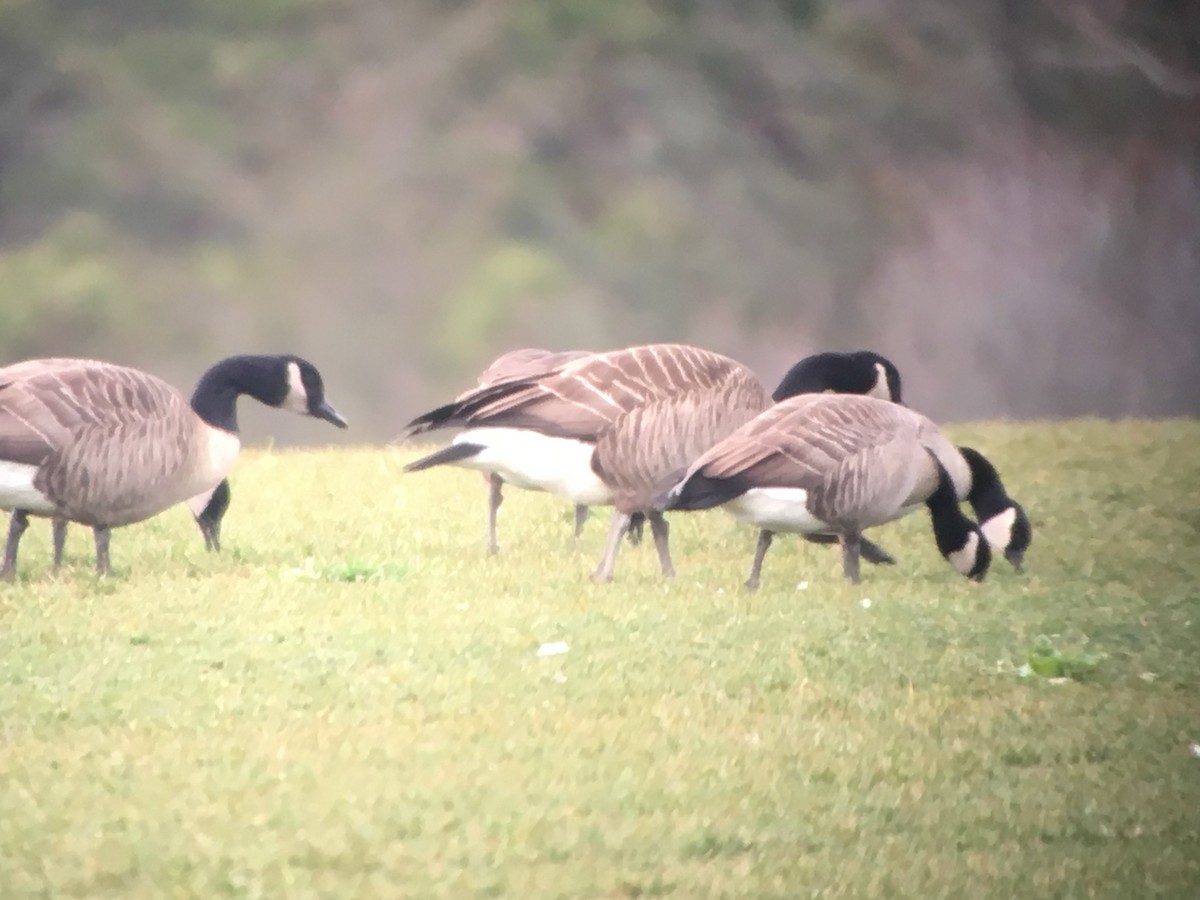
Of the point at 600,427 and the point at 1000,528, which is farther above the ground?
the point at 600,427

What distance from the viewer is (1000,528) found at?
9.13 meters

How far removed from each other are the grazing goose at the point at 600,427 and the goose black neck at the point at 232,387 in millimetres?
1676

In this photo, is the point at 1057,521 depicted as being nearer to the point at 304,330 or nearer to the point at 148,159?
the point at 304,330

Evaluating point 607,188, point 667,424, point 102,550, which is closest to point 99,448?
point 102,550

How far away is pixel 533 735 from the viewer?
5.66m

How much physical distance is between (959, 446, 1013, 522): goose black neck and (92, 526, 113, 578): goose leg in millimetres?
4695

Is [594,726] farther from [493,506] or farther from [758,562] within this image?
[493,506]

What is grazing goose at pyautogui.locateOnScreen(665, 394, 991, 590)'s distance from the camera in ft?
25.7

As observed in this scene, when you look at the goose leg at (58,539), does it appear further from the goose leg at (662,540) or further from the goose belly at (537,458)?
the goose leg at (662,540)

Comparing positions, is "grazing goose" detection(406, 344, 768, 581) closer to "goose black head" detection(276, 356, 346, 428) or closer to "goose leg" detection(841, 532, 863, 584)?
"goose leg" detection(841, 532, 863, 584)

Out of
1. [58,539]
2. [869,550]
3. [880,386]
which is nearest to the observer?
[58,539]

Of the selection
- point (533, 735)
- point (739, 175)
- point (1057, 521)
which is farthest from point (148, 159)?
point (533, 735)

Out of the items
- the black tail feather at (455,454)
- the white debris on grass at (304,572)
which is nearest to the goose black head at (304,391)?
the white debris on grass at (304,572)

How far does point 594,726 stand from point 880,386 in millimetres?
5205
